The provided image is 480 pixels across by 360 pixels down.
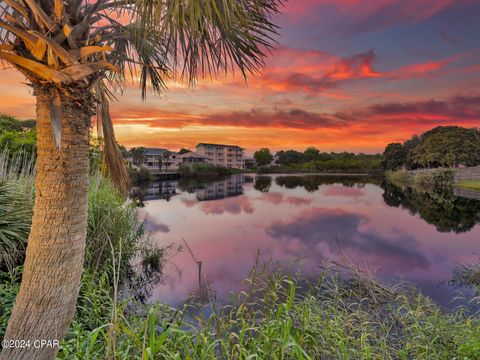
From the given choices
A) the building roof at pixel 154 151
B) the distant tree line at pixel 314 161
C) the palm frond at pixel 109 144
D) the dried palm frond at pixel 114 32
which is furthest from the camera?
the distant tree line at pixel 314 161

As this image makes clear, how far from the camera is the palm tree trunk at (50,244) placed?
1.86 metres

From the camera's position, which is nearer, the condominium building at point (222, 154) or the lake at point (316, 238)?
the lake at point (316, 238)

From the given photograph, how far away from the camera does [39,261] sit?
1.86 m

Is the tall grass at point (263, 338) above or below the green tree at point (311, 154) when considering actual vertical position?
below

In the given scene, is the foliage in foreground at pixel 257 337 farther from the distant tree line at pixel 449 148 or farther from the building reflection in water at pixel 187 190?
the distant tree line at pixel 449 148

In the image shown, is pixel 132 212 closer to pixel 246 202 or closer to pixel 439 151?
pixel 246 202

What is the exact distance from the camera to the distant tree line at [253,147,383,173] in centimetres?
7704

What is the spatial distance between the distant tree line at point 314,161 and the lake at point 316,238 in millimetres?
57254

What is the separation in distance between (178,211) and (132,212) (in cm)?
1164

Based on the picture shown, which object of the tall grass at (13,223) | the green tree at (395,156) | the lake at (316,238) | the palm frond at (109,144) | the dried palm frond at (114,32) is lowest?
the lake at (316,238)

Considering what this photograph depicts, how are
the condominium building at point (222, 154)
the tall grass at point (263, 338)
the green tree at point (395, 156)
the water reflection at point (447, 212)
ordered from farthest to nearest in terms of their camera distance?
1. the condominium building at point (222, 154)
2. the green tree at point (395, 156)
3. the water reflection at point (447, 212)
4. the tall grass at point (263, 338)

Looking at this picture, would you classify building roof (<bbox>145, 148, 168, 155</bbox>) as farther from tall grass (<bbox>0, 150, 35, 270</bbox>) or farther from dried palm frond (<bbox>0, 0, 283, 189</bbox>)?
dried palm frond (<bbox>0, 0, 283, 189</bbox>)

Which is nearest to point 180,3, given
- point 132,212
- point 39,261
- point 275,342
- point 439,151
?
point 39,261

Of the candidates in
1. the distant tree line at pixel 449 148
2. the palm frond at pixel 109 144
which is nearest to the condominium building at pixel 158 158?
the distant tree line at pixel 449 148
